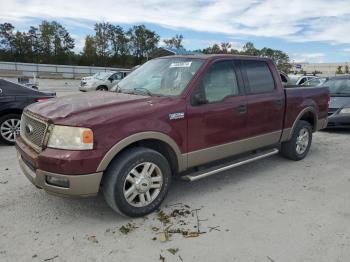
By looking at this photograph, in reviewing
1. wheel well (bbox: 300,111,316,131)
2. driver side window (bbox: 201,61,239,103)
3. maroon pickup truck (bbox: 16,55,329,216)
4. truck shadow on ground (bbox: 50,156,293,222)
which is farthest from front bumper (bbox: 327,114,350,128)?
driver side window (bbox: 201,61,239,103)

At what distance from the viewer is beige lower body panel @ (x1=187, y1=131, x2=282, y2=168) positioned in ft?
14.6

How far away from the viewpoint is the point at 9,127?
7.07 metres

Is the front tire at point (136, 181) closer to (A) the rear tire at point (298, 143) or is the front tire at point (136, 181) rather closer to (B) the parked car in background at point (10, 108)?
(A) the rear tire at point (298, 143)

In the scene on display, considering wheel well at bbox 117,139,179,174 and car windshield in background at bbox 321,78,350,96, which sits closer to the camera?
wheel well at bbox 117,139,179,174

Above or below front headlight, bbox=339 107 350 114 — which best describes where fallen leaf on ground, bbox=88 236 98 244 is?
below

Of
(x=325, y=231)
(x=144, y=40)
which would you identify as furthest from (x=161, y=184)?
(x=144, y=40)

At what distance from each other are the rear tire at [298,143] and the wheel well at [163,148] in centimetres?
270

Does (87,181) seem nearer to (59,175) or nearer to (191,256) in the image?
(59,175)

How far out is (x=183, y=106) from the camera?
418cm

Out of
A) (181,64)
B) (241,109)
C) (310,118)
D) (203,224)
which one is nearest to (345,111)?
(310,118)

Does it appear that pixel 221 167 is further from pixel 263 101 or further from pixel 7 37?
pixel 7 37

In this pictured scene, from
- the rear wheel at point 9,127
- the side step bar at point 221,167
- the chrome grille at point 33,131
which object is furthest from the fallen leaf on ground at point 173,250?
the rear wheel at point 9,127

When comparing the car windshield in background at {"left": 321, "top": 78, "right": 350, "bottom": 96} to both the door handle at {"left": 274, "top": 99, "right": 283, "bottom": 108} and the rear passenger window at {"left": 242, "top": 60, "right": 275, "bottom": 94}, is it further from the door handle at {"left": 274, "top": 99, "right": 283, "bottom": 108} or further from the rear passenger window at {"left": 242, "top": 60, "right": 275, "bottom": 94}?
the rear passenger window at {"left": 242, "top": 60, "right": 275, "bottom": 94}

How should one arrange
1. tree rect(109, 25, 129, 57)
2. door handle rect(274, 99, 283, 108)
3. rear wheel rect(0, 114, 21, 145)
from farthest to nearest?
tree rect(109, 25, 129, 57) < rear wheel rect(0, 114, 21, 145) < door handle rect(274, 99, 283, 108)
